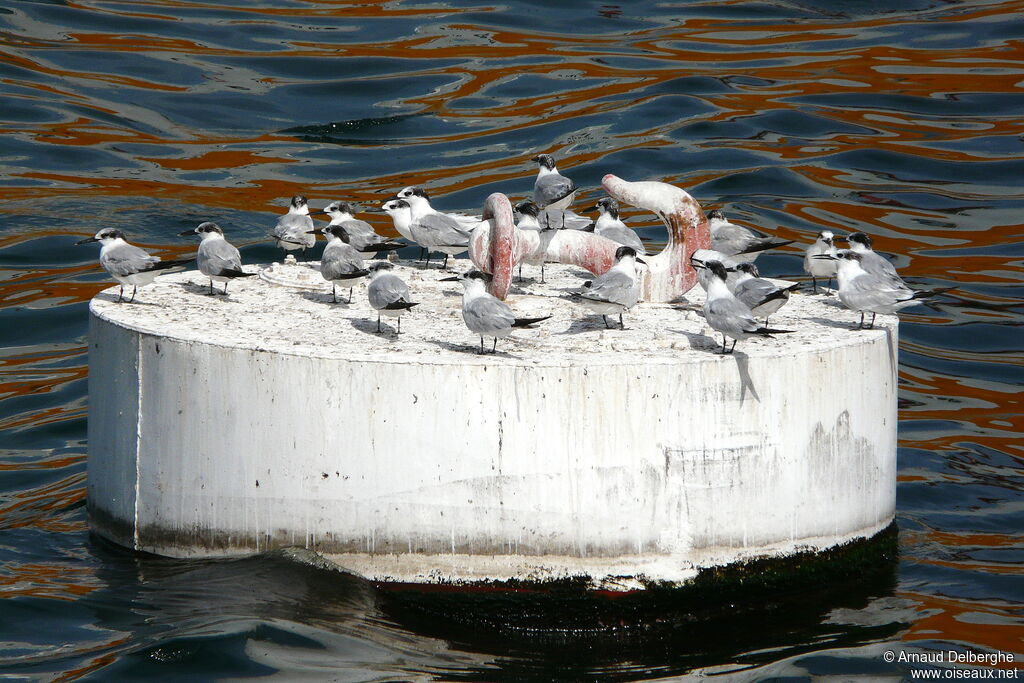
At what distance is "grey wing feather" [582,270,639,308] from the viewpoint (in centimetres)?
812

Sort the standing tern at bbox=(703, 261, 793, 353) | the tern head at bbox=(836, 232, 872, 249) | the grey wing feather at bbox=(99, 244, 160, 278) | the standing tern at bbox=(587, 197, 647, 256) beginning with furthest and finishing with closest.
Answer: the standing tern at bbox=(587, 197, 647, 256), the tern head at bbox=(836, 232, 872, 249), the grey wing feather at bbox=(99, 244, 160, 278), the standing tern at bbox=(703, 261, 793, 353)

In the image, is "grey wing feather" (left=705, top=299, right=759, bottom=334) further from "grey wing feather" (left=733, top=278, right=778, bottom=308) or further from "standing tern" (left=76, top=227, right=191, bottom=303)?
"standing tern" (left=76, top=227, right=191, bottom=303)

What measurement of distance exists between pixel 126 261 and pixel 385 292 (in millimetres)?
2059

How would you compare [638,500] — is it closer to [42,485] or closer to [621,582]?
[621,582]

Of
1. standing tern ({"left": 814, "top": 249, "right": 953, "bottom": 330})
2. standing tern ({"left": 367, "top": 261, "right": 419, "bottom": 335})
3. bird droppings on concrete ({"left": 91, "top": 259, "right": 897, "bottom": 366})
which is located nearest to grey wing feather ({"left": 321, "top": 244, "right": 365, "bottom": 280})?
bird droppings on concrete ({"left": 91, "top": 259, "right": 897, "bottom": 366})

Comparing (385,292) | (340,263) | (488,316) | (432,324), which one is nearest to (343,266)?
(340,263)

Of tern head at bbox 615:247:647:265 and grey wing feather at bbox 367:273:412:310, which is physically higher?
tern head at bbox 615:247:647:265

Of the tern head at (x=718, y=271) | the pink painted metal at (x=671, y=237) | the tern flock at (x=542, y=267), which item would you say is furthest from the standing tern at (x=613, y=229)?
the tern head at (x=718, y=271)

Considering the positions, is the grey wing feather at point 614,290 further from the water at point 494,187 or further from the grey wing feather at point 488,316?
the water at point 494,187

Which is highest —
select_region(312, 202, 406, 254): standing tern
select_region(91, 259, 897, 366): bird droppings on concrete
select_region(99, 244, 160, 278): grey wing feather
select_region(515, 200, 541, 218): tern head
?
select_region(515, 200, 541, 218): tern head

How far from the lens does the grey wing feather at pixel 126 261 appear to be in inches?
347

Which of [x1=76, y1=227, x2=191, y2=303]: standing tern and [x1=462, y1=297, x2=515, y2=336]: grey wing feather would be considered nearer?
[x1=462, y1=297, x2=515, y2=336]: grey wing feather

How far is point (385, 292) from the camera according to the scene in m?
8.08

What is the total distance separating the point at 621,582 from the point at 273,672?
6.63 feet
